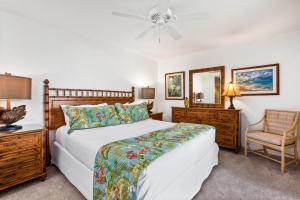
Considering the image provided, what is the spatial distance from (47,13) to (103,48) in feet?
4.24

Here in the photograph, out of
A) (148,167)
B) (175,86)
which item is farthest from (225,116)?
(148,167)

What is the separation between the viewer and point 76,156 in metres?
1.91

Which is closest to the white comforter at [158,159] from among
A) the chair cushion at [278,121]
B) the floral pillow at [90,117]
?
the floral pillow at [90,117]

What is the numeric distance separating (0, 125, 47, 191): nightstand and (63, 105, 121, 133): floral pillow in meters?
0.42

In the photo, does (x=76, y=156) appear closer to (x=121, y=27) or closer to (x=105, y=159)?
(x=105, y=159)

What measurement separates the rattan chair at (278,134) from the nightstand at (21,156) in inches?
141

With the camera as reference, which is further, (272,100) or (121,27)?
(272,100)

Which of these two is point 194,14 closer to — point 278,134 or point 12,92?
point 12,92

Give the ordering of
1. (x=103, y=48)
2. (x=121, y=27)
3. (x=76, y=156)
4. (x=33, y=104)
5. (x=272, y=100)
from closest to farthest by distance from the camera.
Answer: (x=76, y=156) < (x=33, y=104) < (x=121, y=27) < (x=272, y=100) < (x=103, y=48)

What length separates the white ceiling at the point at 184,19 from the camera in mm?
2035

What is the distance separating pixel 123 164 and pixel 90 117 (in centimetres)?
142

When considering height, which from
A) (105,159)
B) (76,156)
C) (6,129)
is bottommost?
(76,156)

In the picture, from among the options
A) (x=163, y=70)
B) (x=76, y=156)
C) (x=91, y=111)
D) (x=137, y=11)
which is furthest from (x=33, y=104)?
(x=163, y=70)

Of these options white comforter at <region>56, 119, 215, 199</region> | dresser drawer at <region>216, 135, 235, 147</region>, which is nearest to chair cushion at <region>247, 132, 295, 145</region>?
dresser drawer at <region>216, 135, 235, 147</region>
